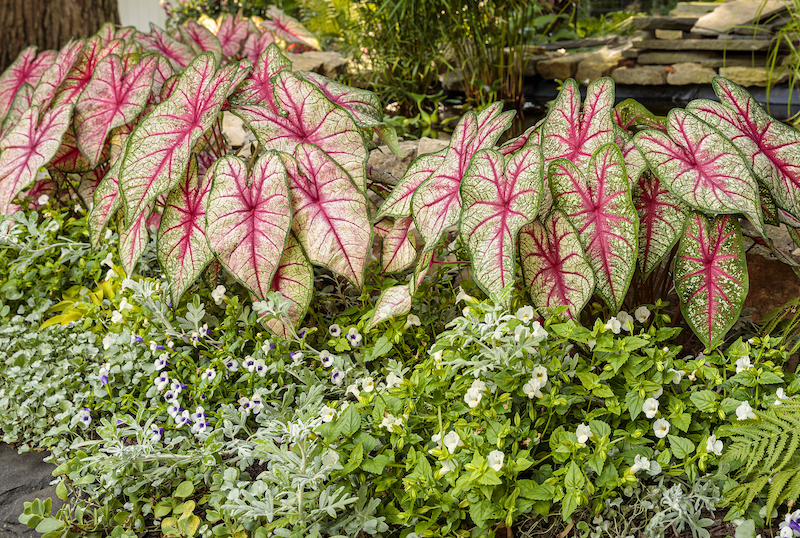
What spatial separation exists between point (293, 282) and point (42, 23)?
106 inches

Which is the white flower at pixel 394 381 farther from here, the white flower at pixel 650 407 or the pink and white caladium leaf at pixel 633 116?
the pink and white caladium leaf at pixel 633 116

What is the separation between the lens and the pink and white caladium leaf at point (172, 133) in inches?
61.6

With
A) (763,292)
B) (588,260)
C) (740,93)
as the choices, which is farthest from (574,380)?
(740,93)

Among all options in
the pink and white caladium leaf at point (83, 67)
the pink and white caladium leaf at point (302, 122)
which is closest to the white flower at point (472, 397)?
the pink and white caladium leaf at point (302, 122)

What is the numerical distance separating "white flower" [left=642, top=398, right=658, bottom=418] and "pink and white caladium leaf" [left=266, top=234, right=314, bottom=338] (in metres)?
0.79

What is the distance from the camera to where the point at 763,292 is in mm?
1688

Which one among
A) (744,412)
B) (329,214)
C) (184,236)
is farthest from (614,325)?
(184,236)

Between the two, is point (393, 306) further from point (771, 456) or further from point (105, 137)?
point (105, 137)

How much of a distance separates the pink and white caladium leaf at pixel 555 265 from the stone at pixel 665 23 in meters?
4.20

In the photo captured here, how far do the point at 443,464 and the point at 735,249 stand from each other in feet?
2.55

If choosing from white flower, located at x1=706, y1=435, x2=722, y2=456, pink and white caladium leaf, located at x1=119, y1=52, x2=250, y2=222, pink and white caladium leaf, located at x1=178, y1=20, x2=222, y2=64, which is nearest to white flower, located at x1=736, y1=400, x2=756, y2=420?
white flower, located at x1=706, y1=435, x2=722, y2=456

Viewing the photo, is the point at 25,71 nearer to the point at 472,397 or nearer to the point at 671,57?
the point at 472,397

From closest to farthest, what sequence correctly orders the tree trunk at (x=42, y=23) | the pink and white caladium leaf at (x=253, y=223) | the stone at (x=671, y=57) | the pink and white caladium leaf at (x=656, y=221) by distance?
1. the pink and white caladium leaf at (x=656, y=221)
2. the pink and white caladium leaf at (x=253, y=223)
3. the tree trunk at (x=42, y=23)
4. the stone at (x=671, y=57)

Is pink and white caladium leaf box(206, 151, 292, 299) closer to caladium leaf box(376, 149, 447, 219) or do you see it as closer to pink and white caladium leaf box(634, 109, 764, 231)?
caladium leaf box(376, 149, 447, 219)
